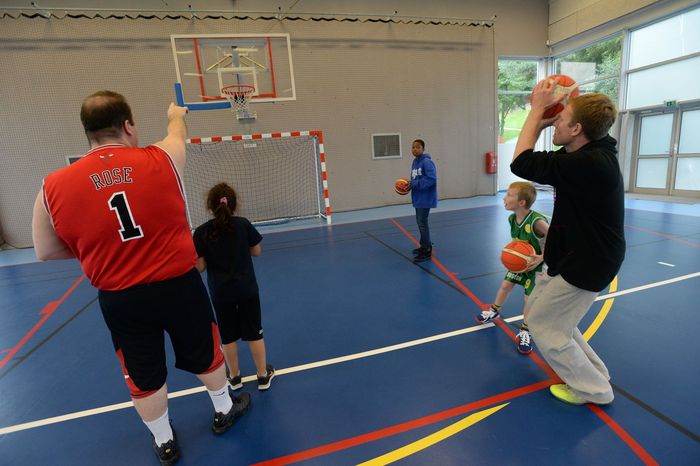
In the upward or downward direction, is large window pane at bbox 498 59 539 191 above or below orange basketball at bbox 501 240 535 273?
above

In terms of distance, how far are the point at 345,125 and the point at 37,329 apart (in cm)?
826

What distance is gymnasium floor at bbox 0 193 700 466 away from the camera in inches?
84.4

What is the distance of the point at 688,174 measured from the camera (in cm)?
948

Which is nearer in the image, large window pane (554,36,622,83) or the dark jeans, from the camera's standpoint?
the dark jeans

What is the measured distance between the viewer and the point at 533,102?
203 cm

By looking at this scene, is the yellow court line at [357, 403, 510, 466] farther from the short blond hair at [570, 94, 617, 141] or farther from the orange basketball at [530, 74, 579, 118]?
the orange basketball at [530, 74, 579, 118]

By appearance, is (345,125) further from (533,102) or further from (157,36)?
(533,102)

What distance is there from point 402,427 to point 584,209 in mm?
1710

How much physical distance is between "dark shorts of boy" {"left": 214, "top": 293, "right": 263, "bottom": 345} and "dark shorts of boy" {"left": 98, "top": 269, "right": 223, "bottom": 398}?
47 cm

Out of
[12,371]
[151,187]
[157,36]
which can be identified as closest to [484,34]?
Result: [157,36]

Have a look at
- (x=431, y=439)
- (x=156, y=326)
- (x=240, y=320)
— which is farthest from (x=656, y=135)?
(x=156, y=326)

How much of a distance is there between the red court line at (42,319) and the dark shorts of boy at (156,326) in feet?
8.44

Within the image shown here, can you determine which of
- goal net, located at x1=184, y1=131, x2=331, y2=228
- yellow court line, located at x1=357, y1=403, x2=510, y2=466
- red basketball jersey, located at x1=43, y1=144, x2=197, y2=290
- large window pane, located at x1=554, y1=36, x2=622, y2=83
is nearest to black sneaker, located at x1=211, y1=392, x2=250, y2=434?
yellow court line, located at x1=357, y1=403, x2=510, y2=466

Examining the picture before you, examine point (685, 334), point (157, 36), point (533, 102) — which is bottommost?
point (685, 334)
